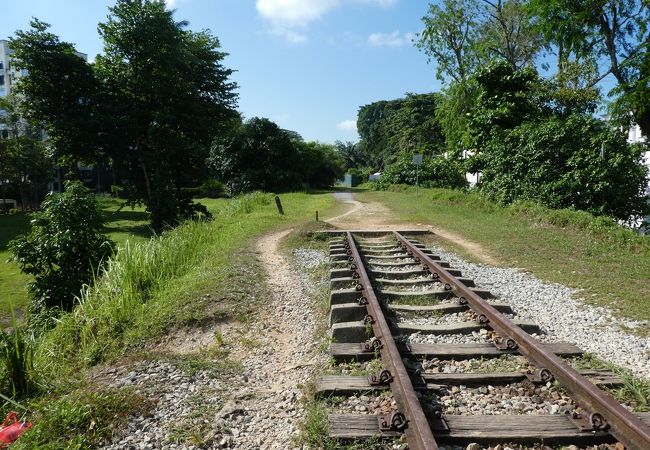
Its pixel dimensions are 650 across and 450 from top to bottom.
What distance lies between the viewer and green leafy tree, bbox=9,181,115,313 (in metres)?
8.38

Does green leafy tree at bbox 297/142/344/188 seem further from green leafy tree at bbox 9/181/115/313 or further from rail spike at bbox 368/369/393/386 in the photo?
rail spike at bbox 368/369/393/386

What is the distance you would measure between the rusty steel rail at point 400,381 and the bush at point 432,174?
23513 mm

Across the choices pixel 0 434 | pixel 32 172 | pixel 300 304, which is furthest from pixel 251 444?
pixel 32 172

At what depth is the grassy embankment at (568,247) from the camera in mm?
6761

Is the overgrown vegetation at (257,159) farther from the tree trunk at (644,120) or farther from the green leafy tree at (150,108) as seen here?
the tree trunk at (644,120)

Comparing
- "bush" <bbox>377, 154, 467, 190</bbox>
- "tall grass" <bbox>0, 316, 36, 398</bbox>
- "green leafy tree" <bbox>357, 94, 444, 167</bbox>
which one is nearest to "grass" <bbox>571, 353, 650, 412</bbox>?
"tall grass" <bbox>0, 316, 36, 398</bbox>

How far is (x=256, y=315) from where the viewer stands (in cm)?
603

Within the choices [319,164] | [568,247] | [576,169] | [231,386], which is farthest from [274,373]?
[319,164]

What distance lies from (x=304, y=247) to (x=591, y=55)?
18.2 metres

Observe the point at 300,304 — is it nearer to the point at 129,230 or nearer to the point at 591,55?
the point at 129,230

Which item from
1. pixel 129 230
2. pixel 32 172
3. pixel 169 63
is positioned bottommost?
pixel 129 230

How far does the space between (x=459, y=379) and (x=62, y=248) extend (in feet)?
24.3

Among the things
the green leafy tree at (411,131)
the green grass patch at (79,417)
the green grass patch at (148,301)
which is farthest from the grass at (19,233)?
the green leafy tree at (411,131)

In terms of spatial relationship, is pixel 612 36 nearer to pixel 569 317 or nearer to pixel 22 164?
pixel 569 317
